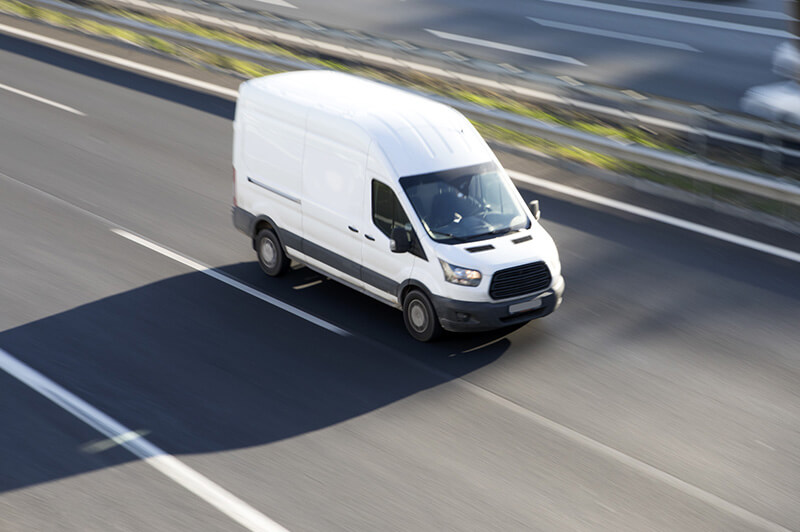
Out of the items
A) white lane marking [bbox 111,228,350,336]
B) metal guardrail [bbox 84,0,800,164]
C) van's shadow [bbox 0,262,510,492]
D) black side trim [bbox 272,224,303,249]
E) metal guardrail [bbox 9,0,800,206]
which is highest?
metal guardrail [bbox 84,0,800,164]

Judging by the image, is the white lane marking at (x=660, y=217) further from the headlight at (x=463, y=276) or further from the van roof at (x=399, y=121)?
the headlight at (x=463, y=276)

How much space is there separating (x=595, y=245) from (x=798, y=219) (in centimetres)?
275

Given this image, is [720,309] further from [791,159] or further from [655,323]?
[791,159]

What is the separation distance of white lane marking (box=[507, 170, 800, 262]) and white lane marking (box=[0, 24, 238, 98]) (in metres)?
6.90

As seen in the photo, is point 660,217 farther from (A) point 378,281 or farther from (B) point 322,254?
(B) point 322,254

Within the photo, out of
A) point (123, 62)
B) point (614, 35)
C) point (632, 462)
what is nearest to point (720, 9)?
point (614, 35)

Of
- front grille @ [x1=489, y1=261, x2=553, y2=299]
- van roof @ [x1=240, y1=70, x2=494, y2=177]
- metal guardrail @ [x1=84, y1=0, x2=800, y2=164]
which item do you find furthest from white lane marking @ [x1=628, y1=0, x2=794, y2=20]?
front grille @ [x1=489, y1=261, x2=553, y2=299]

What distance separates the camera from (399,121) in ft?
32.9

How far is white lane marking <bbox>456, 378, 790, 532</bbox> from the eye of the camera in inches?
284

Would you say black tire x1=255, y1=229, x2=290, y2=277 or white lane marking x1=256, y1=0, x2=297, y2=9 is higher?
white lane marking x1=256, y1=0, x2=297, y2=9

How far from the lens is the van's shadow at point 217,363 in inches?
323

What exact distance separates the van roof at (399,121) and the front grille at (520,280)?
1.32 meters

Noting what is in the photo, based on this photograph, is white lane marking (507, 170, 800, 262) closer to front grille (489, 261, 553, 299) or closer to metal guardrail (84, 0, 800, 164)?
metal guardrail (84, 0, 800, 164)

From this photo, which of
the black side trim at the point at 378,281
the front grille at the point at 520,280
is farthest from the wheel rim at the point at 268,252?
the front grille at the point at 520,280
